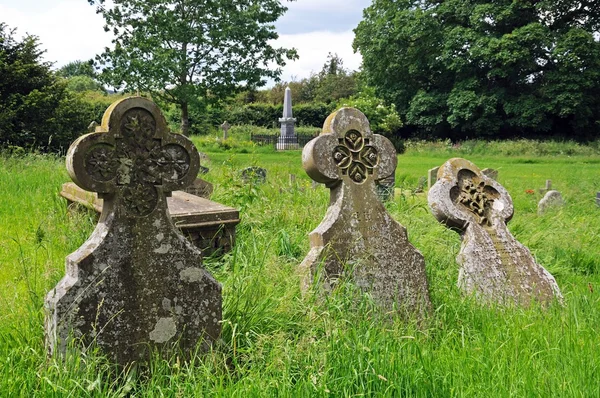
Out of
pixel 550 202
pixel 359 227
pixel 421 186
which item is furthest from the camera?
pixel 421 186

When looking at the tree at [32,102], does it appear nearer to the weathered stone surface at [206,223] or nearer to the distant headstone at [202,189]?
the distant headstone at [202,189]

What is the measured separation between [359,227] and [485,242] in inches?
55.2

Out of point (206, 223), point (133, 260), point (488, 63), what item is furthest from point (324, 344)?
point (488, 63)

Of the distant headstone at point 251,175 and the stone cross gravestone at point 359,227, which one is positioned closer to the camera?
the stone cross gravestone at point 359,227

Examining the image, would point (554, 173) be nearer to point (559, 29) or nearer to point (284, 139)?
point (284, 139)

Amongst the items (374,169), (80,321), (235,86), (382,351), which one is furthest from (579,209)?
(235,86)

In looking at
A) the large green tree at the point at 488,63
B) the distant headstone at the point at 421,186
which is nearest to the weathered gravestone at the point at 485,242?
the distant headstone at the point at 421,186

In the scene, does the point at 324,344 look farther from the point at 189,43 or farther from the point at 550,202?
the point at 189,43

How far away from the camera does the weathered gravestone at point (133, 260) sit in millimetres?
2826

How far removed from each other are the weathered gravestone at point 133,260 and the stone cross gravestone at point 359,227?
987mm

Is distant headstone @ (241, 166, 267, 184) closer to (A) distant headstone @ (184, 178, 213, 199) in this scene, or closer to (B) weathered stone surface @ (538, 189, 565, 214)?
(A) distant headstone @ (184, 178, 213, 199)

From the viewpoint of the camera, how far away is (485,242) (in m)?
4.74

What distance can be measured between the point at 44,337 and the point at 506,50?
3561cm

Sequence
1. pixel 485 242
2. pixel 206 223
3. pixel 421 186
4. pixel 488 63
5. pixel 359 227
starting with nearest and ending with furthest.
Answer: pixel 359 227 < pixel 485 242 < pixel 206 223 < pixel 421 186 < pixel 488 63
